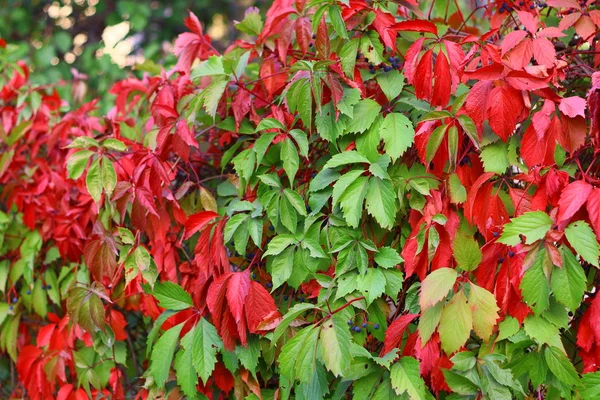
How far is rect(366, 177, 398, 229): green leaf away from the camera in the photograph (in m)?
1.32

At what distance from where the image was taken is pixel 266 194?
1.46 metres

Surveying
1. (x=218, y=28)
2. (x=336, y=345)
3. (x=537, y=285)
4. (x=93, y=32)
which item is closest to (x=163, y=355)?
(x=336, y=345)

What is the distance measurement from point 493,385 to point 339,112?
65 cm

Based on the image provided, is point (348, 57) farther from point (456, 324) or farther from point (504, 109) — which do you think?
point (456, 324)

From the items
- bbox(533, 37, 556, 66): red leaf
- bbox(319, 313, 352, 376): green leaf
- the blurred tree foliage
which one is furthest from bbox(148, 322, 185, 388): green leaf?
the blurred tree foliage

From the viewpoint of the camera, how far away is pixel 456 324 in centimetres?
123

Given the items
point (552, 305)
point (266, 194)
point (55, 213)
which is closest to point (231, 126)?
point (266, 194)

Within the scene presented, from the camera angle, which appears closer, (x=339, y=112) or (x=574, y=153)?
(x=574, y=153)

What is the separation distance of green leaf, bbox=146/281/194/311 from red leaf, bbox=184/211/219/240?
0.14 metres

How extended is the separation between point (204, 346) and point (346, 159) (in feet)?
1.74

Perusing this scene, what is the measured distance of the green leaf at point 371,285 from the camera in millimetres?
1321

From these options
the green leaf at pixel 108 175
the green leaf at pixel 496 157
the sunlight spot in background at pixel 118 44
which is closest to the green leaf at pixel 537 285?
the green leaf at pixel 496 157

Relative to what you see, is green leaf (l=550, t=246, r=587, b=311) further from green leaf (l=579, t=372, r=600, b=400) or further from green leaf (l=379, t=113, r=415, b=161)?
green leaf (l=379, t=113, r=415, b=161)

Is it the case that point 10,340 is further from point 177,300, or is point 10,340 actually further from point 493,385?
point 493,385
